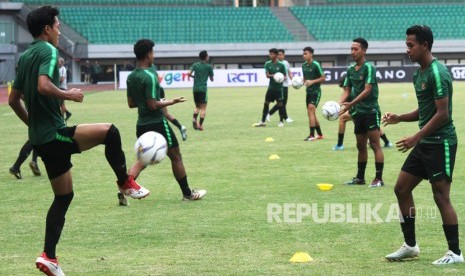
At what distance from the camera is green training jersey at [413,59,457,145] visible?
753cm

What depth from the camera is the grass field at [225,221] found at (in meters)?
7.78

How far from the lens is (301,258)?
785 cm

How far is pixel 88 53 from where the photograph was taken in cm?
6044

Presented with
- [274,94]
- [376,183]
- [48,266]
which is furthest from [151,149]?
[274,94]

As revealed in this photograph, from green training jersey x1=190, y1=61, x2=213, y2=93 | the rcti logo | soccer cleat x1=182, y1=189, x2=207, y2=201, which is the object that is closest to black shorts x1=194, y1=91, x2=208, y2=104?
green training jersey x1=190, y1=61, x2=213, y2=93

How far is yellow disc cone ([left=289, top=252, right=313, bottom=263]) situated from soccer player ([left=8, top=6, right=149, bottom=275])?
1.88 m

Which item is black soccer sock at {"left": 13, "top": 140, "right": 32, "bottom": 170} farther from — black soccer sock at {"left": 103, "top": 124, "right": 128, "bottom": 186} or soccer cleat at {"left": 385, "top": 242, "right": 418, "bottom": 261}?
soccer cleat at {"left": 385, "top": 242, "right": 418, "bottom": 261}

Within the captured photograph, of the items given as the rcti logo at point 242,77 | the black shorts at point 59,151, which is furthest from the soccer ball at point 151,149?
the rcti logo at point 242,77

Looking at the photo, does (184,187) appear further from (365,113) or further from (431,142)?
(431,142)

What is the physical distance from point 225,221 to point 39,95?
3.47 m

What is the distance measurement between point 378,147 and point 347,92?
1.14 metres

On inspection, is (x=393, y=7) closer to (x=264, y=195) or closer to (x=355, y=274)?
(x=264, y=195)

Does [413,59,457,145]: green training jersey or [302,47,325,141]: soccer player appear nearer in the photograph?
[413,59,457,145]: green training jersey

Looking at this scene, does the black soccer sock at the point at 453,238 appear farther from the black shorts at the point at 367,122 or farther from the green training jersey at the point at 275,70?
the green training jersey at the point at 275,70
